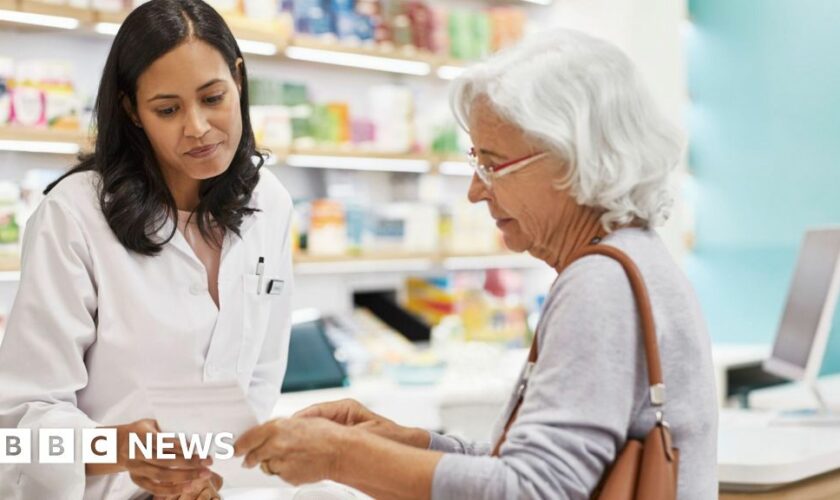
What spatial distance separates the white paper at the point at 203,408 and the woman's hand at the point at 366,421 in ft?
0.85

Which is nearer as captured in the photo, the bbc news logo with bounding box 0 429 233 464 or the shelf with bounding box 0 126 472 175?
the bbc news logo with bounding box 0 429 233 464

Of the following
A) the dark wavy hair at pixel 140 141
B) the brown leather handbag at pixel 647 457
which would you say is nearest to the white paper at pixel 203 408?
the brown leather handbag at pixel 647 457

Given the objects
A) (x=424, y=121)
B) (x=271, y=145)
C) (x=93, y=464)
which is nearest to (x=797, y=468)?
(x=93, y=464)

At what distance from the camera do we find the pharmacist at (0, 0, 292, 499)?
1.81 meters

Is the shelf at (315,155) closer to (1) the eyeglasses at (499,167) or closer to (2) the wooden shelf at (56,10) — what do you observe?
(2) the wooden shelf at (56,10)

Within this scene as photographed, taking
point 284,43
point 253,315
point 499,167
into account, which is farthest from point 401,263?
point 499,167

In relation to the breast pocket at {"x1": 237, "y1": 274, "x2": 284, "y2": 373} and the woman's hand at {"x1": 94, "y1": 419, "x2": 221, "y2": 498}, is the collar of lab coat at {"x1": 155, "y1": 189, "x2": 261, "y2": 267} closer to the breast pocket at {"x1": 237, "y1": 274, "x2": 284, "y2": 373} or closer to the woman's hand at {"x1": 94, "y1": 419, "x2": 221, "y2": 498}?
the breast pocket at {"x1": 237, "y1": 274, "x2": 284, "y2": 373}

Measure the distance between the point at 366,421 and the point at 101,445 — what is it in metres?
0.49

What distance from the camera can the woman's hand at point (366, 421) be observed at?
169 cm

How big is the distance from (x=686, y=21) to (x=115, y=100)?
4.64 meters

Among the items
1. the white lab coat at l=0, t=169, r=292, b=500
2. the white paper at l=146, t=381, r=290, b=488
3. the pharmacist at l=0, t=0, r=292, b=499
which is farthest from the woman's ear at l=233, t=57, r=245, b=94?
the white paper at l=146, t=381, r=290, b=488

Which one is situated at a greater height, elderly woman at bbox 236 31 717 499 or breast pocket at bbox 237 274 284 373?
elderly woman at bbox 236 31 717 499

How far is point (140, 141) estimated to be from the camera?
2066mm

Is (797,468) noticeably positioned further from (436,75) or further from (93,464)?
(436,75)
